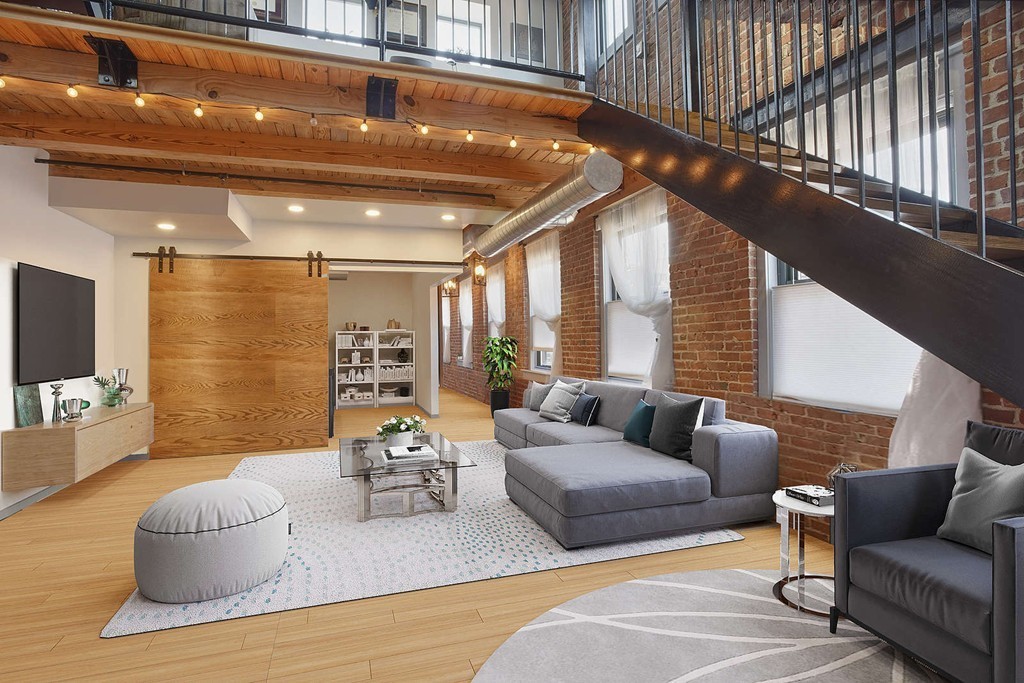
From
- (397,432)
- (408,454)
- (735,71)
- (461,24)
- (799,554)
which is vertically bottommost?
(799,554)

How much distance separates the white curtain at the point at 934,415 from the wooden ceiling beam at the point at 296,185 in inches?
155

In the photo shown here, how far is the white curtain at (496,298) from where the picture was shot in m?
9.16

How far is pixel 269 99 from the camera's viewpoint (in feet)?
10.2

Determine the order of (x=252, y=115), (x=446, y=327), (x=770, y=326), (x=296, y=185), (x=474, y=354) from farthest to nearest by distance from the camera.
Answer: (x=446, y=327) < (x=474, y=354) < (x=296, y=185) < (x=770, y=326) < (x=252, y=115)

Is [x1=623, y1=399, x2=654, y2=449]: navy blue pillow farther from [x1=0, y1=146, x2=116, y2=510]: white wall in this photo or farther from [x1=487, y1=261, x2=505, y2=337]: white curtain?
[x1=487, y1=261, x2=505, y2=337]: white curtain

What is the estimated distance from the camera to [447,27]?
7043 millimetres

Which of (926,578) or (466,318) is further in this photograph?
(466,318)

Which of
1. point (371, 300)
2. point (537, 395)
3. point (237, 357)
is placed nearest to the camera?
point (537, 395)

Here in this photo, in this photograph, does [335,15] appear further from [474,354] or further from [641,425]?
[474,354]

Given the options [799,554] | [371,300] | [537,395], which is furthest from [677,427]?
[371,300]

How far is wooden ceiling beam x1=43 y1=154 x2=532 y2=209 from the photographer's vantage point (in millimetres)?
4656

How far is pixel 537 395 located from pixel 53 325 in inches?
170

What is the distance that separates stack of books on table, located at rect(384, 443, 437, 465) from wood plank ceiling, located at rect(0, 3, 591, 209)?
2138mm

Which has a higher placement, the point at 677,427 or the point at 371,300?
the point at 371,300
